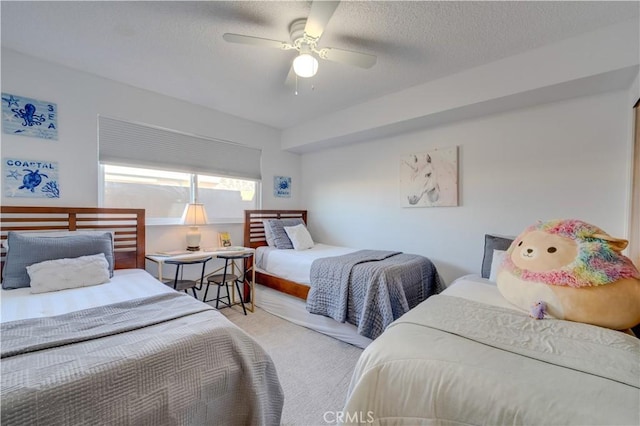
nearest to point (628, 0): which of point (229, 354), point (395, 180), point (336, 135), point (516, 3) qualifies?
point (516, 3)

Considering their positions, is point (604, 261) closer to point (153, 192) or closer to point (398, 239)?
point (398, 239)

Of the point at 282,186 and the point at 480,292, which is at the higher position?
the point at 282,186

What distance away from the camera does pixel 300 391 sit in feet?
6.08

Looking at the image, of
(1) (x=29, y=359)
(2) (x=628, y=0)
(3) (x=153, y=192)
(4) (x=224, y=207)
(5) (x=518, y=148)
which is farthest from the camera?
(4) (x=224, y=207)

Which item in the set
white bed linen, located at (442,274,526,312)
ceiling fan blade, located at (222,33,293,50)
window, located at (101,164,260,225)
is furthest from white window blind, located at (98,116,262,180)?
white bed linen, located at (442,274,526,312)

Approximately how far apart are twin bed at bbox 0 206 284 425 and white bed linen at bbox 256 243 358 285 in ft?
4.59

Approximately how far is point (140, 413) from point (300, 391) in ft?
3.61

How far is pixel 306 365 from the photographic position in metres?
2.17

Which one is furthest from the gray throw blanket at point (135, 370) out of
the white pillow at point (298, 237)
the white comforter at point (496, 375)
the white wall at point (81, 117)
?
the white pillow at point (298, 237)

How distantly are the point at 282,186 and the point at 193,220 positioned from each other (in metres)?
1.59

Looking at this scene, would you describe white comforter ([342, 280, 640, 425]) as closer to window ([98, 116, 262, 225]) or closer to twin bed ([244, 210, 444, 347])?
twin bed ([244, 210, 444, 347])

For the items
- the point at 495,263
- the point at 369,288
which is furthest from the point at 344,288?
the point at 495,263

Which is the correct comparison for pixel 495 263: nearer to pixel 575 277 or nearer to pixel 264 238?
pixel 575 277

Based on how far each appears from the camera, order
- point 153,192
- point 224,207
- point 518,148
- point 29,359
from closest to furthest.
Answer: point 29,359 < point 518,148 < point 153,192 < point 224,207
